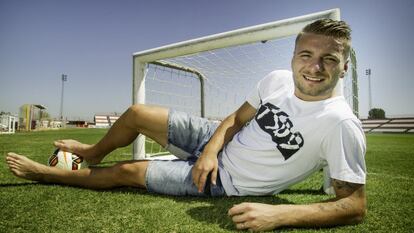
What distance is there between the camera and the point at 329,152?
1.70m

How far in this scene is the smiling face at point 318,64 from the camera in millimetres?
1771

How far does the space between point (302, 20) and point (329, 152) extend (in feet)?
6.08

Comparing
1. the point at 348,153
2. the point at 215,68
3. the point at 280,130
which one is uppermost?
the point at 215,68

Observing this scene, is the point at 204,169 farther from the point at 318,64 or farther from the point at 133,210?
the point at 318,64

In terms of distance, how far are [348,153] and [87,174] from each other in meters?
1.88

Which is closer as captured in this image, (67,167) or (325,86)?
(325,86)

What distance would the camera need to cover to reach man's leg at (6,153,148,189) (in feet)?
7.34

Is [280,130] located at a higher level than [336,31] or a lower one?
lower

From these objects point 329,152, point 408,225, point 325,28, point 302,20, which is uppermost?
point 302,20

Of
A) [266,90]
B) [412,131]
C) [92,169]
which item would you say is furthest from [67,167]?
[412,131]

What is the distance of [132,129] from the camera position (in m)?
2.48

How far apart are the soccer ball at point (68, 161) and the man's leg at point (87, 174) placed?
20cm

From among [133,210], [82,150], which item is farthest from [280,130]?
[82,150]

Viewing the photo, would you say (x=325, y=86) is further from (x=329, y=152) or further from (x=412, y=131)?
(x=412, y=131)
